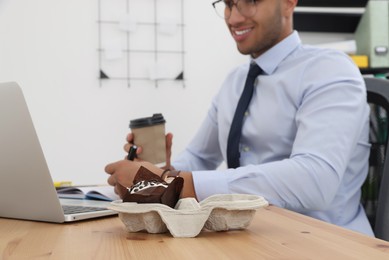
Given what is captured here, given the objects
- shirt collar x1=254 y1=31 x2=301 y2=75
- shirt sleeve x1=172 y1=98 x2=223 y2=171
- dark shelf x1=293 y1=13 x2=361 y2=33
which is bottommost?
shirt sleeve x1=172 y1=98 x2=223 y2=171

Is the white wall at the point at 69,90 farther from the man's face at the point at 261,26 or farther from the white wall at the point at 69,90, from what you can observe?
the man's face at the point at 261,26

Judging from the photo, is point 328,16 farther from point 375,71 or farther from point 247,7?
point 247,7

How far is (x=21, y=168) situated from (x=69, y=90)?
203 cm

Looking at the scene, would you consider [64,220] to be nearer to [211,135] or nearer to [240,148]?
[240,148]

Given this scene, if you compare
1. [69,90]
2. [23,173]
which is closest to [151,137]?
[23,173]

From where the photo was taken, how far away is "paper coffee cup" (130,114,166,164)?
3.67 ft

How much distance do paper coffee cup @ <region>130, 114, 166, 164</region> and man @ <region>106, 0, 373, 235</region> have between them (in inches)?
1.7

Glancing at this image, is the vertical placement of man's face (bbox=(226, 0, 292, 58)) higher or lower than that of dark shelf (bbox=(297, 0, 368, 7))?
lower

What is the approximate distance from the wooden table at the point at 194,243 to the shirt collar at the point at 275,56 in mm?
787

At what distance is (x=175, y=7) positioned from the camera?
9.54 ft

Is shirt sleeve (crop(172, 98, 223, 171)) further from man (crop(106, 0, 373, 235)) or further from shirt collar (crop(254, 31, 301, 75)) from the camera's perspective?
shirt collar (crop(254, 31, 301, 75))

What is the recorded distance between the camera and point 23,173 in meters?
0.81

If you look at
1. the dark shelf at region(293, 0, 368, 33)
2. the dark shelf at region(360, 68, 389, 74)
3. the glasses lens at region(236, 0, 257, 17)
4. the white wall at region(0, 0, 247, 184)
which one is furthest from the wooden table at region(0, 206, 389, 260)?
the dark shelf at region(293, 0, 368, 33)

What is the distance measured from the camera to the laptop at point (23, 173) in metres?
0.75
